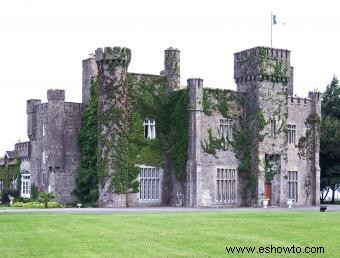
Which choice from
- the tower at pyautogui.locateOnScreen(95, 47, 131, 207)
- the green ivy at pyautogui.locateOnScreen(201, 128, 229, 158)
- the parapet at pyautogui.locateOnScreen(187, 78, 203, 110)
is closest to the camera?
the tower at pyautogui.locateOnScreen(95, 47, 131, 207)

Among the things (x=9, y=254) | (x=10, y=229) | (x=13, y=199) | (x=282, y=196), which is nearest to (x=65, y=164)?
(x=13, y=199)

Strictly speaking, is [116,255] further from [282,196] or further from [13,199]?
[13,199]

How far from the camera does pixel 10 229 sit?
26875mm

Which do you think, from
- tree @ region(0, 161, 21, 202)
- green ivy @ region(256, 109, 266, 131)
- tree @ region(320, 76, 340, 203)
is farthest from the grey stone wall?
tree @ region(0, 161, 21, 202)

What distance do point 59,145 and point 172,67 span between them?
10105mm

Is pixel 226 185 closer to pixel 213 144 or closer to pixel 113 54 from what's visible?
pixel 213 144

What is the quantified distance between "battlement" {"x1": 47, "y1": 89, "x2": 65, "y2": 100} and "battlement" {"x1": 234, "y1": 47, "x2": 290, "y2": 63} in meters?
13.4

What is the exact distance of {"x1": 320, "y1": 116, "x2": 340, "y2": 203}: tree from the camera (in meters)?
59.8

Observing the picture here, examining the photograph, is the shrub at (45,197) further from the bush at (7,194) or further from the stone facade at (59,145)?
the bush at (7,194)

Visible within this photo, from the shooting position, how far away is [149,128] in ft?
166

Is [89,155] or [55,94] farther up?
[55,94]

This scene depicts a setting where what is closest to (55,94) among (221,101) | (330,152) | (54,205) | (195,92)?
(54,205)

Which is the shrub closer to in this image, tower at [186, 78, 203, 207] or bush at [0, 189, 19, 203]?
bush at [0, 189, 19, 203]

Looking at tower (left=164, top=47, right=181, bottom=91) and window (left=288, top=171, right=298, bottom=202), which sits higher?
Answer: tower (left=164, top=47, right=181, bottom=91)
